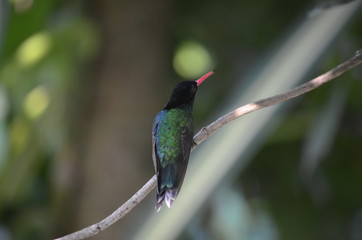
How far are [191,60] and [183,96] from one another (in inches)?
56.5

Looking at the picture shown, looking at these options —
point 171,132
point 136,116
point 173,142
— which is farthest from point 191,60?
point 173,142

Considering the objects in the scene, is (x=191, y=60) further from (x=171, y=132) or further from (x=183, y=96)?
(x=171, y=132)

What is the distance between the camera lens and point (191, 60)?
10.9ft

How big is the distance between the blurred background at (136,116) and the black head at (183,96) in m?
0.56

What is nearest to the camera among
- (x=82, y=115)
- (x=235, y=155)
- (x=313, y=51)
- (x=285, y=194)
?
(x=235, y=155)

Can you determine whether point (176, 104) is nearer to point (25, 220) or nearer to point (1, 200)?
point (1, 200)

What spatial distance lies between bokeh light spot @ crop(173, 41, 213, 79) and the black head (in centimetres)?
136

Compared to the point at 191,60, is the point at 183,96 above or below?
above

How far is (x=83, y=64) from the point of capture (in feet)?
10.9

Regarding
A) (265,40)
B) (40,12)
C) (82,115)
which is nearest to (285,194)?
(265,40)

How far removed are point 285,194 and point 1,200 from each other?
4.69ft

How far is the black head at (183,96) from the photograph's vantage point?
1902mm

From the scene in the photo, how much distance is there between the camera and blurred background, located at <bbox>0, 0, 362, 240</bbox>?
9.66 ft

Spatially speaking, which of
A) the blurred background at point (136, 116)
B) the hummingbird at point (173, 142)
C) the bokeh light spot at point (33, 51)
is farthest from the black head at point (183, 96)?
the bokeh light spot at point (33, 51)
